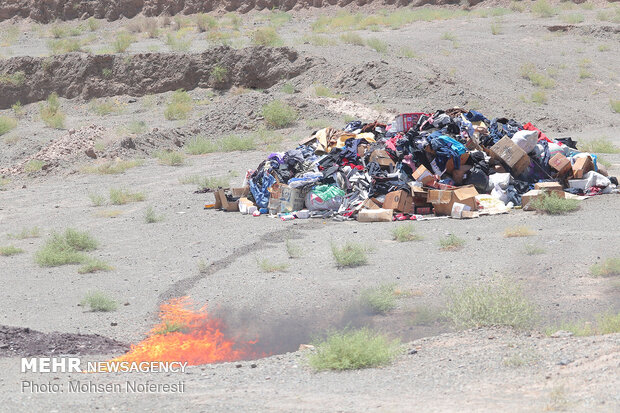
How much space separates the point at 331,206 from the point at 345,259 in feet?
10.6

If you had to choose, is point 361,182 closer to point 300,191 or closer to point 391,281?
point 300,191

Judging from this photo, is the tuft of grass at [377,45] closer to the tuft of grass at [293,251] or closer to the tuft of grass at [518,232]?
the tuft of grass at [518,232]

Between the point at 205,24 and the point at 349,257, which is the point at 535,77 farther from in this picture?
the point at 349,257

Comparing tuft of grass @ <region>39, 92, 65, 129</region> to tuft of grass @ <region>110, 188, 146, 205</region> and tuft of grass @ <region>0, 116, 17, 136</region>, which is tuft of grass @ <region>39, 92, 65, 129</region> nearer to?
tuft of grass @ <region>0, 116, 17, 136</region>

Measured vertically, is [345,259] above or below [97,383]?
below

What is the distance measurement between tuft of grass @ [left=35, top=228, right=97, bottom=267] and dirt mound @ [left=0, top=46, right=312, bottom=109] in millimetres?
17784

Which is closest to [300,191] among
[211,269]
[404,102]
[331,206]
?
[331,206]

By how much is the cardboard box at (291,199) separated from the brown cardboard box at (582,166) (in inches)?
189

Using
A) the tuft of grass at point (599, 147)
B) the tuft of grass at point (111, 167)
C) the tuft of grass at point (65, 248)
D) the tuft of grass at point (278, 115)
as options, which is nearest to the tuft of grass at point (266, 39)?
the tuft of grass at point (278, 115)

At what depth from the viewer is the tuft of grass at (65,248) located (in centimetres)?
1212

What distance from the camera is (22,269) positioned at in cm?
1203

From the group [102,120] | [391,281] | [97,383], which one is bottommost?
[102,120]

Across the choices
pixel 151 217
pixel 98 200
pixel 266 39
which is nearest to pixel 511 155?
pixel 151 217

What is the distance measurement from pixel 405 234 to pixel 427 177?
83.0 inches
